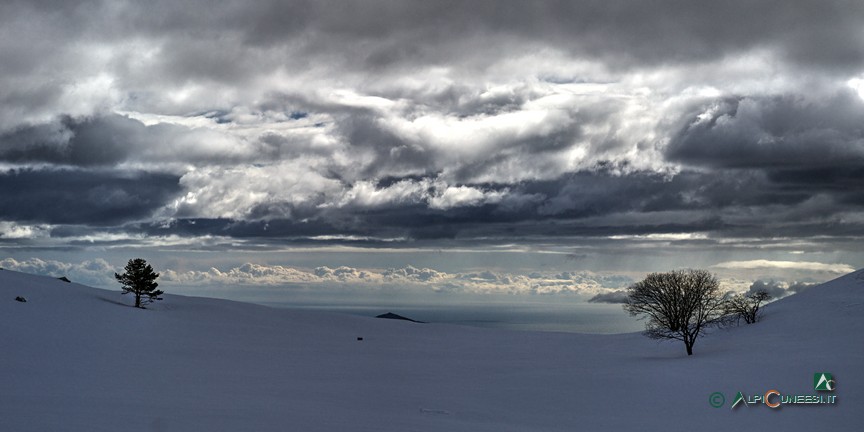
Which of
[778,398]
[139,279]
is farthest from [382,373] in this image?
[139,279]

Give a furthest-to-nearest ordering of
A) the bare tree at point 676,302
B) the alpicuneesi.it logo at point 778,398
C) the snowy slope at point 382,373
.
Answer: the bare tree at point 676,302 < the alpicuneesi.it logo at point 778,398 < the snowy slope at point 382,373

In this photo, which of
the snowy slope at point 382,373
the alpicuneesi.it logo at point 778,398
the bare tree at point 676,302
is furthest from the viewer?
the bare tree at point 676,302

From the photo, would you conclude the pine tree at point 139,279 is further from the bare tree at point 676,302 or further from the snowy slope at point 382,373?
the bare tree at point 676,302

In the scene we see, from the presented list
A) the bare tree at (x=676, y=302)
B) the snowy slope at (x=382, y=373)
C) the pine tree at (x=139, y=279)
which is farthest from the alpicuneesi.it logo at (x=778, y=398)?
the pine tree at (x=139, y=279)

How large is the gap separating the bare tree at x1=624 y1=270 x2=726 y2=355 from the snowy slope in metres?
2.35

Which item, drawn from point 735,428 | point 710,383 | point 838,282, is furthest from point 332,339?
point 838,282

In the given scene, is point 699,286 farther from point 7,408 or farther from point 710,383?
point 7,408

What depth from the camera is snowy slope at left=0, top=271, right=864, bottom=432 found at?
82.7ft

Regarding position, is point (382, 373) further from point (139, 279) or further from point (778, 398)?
point (139, 279)

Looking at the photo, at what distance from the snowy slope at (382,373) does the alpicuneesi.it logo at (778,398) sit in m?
0.51

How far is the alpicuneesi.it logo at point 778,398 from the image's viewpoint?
33.3m

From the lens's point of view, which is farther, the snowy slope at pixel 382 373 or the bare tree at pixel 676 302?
the bare tree at pixel 676 302

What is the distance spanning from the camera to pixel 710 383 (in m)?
39.0

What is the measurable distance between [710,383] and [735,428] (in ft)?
34.5
